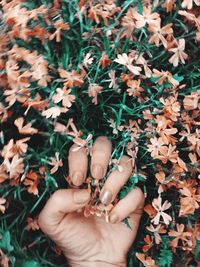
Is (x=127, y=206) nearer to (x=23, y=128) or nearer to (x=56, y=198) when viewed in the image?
(x=56, y=198)

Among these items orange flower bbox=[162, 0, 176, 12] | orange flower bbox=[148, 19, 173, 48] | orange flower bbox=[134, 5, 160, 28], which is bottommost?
orange flower bbox=[148, 19, 173, 48]

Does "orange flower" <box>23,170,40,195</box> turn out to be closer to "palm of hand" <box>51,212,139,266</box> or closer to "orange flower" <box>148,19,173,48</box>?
"palm of hand" <box>51,212,139,266</box>

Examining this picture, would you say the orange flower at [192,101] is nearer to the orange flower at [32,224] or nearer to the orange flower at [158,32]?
the orange flower at [158,32]

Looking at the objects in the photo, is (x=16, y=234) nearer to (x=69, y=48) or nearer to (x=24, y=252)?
(x=24, y=252)

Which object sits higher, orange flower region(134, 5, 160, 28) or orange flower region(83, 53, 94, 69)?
orange flower region(134, 5, 160, 28)

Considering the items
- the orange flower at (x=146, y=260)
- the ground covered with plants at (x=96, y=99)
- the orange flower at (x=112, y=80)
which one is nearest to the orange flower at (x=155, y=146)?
the ground covered with plants at (x=96, y=99)

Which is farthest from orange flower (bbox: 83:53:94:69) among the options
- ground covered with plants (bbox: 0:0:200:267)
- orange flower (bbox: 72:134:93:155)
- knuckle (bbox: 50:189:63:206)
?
knuckle (bbox: 50:189:63:206)

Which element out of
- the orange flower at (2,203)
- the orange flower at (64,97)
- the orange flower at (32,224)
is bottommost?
the orange flower at (32,224)
